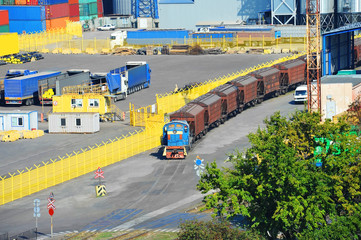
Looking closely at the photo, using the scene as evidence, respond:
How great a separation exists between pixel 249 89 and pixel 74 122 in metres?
17.5

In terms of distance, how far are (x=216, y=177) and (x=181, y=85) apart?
51352 millimetres

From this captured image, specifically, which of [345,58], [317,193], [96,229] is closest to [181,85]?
[345,58]

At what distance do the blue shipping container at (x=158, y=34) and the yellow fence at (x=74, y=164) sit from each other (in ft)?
197

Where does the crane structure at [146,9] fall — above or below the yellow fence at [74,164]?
above

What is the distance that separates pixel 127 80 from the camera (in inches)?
3204

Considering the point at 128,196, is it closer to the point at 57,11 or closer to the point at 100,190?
→ the point at 100,190

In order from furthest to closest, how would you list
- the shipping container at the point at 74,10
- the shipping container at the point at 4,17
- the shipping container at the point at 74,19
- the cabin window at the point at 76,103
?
the shipping container at the point at 74,19, the shipping container at the point at 74,10, the shipping container at the point at 4,17, the cabin window at the point at 76,103

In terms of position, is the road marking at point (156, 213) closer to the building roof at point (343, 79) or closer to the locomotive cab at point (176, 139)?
the locomotive cab at point (176, 139)

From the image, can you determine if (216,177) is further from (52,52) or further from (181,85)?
(52,52)

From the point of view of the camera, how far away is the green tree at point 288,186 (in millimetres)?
34125

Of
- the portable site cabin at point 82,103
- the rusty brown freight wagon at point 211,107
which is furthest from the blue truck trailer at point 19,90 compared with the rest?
the rusty brown freight wagon at point 211,107

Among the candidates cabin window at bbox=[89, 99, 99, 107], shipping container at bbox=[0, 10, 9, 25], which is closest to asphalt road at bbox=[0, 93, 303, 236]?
cabin window at bbox=[89, 99, 99, 107]

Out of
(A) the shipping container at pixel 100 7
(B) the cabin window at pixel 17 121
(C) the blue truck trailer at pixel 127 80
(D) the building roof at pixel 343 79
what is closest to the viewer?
(B) the cabin window at pixel 17 121

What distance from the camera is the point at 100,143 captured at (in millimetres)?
Result: 60719
